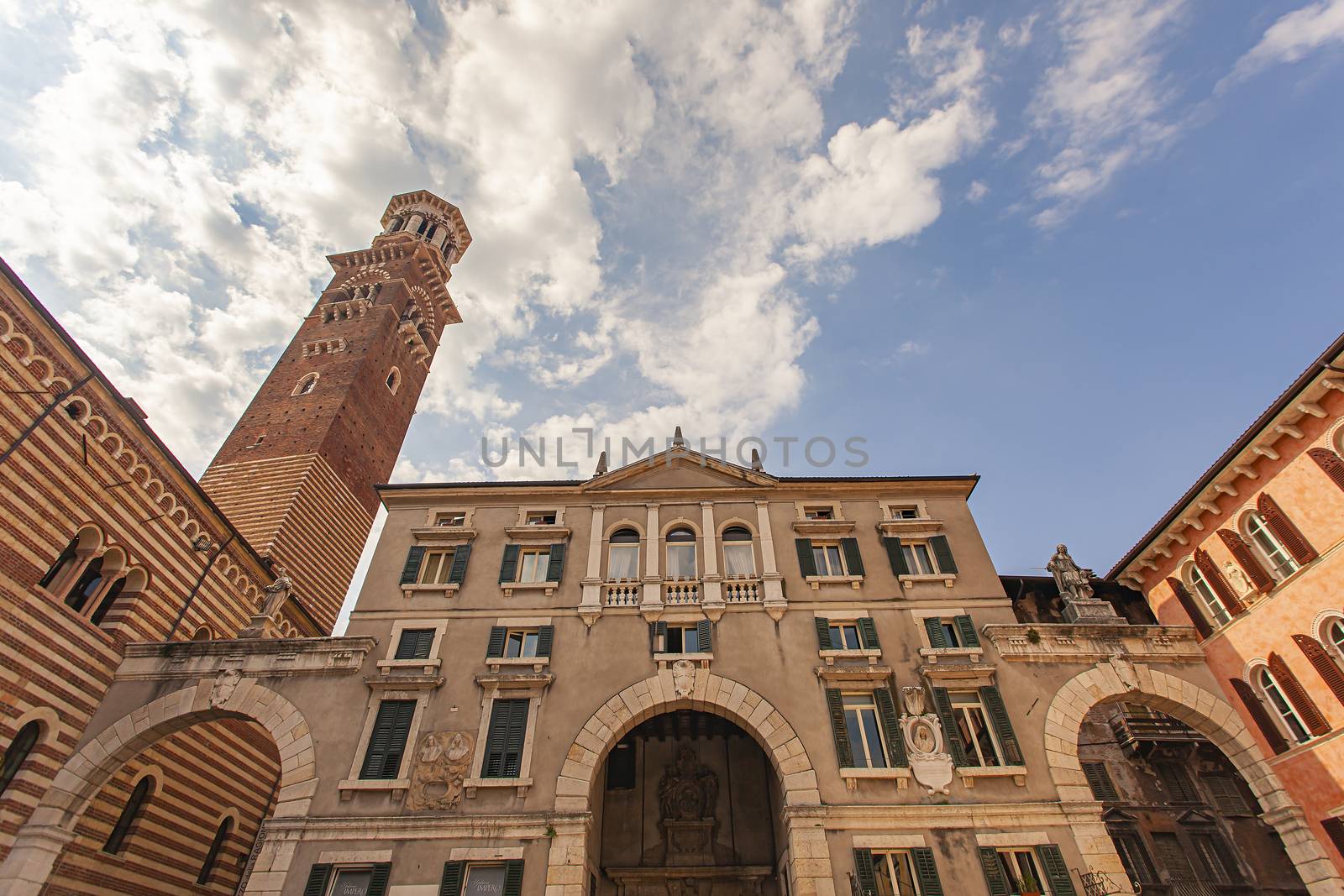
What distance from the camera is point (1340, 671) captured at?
1752cm

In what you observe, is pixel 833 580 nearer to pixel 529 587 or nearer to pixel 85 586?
pixel 529 587

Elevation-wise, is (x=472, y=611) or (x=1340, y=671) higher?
(x=472, y=611)

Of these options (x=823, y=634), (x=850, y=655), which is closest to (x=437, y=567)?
(x=823, y=634)

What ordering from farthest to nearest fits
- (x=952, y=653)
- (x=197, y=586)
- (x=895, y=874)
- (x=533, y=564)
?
(x=197, y=586)
(x=533, y=564)
(x=952, y=653)
(x=895, y=874)

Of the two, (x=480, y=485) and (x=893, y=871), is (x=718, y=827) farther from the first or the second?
(x=480, y=485)

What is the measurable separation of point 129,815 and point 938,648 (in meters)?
25.6

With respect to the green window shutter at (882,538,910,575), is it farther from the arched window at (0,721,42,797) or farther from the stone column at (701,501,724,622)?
the arched window at (0,721,42,797)

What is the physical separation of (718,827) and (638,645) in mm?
6845

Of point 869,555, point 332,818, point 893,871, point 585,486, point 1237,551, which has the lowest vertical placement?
point 893,871

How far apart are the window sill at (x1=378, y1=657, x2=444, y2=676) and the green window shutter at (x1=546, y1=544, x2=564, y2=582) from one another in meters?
4.44

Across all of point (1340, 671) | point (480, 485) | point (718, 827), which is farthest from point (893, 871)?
point (480, 485)

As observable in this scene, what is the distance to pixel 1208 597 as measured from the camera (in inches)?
867

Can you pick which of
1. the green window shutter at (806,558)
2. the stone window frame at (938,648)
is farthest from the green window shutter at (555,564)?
the stone window frame at (938,648)

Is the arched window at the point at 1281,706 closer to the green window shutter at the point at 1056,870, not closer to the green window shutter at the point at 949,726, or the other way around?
the green window shutter at the point at 1056,870
